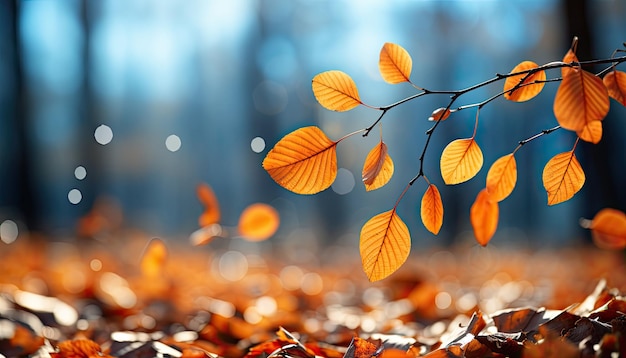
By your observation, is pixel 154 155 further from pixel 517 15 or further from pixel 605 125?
pixel 605 125

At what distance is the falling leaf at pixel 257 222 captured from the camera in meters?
1.15

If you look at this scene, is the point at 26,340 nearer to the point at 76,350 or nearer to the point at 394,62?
the point at 76,350

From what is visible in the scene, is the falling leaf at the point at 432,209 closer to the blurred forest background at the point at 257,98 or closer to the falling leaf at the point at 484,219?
the falling leaf at the point at 484,219

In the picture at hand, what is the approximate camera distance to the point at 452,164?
0.64 metres

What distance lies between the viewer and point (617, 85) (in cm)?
62

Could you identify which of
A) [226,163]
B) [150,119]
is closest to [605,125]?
[150,119]

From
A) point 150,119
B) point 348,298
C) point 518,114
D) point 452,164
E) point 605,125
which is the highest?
point 150,119

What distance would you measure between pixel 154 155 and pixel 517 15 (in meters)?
7.96

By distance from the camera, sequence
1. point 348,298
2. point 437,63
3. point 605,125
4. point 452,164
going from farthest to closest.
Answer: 1. point 437,63
2. point 605,125
3. point 348,298
4. point 452,164

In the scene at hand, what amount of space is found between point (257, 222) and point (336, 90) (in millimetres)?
603

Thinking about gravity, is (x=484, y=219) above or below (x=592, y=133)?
below

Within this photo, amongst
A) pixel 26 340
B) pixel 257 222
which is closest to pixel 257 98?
pixel 257 222

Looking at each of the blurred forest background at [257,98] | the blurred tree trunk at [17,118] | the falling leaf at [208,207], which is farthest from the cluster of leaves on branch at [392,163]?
the blurred tree trunk at [17,118]

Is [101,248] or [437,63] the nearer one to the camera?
[101,248]
